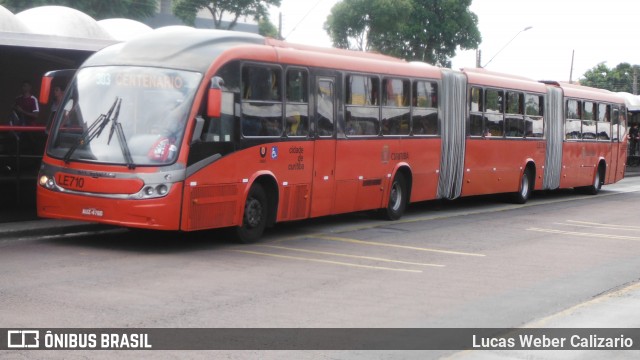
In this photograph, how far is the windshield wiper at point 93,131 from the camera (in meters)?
13.3

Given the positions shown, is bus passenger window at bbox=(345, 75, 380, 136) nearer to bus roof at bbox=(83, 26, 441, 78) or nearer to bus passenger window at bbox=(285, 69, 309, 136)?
bus passenger window at bbox=(285, 69, 309, 136)

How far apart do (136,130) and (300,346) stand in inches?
230

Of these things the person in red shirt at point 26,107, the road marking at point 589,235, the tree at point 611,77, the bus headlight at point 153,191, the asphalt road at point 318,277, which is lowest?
the road marking at point 589,235

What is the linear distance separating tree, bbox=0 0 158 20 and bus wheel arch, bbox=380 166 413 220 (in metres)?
36.5

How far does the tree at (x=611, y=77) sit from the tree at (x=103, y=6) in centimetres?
6698

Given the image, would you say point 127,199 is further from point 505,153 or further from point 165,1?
point 165,1

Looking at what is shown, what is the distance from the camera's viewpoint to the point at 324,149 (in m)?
16.5

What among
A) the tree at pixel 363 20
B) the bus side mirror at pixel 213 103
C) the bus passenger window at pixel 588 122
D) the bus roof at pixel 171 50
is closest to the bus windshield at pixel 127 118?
the bus roof at pixel 171 50

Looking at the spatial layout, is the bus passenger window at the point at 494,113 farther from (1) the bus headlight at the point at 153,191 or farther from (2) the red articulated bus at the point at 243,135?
(1) the bus headlight at the point at 153,191

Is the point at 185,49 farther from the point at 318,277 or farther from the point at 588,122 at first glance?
the point at 588,122

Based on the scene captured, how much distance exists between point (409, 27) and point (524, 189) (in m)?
51.8

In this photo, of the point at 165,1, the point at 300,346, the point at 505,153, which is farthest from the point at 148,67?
the point at 165,1

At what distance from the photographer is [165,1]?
9119cm

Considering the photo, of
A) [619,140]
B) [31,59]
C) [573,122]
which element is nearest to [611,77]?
[619,140]
